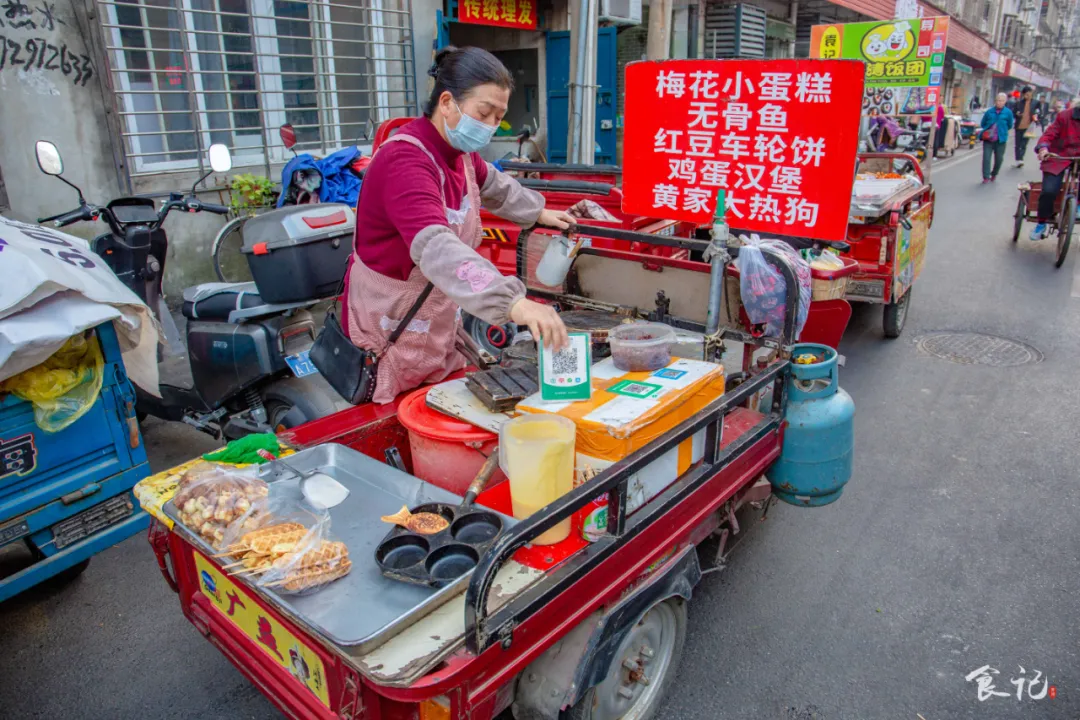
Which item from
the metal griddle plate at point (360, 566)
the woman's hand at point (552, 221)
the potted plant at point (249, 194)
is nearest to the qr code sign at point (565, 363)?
the metal griddle plate at point (360, 566)

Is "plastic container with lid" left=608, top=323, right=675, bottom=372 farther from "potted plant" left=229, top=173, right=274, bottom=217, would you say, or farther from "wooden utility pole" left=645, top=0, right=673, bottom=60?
"wooden utility pole" left=645, top=0, right=673, bottom=60

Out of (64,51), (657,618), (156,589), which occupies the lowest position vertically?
(156,589)

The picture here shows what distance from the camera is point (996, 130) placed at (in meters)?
15.2

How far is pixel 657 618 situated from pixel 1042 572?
2.11 meters

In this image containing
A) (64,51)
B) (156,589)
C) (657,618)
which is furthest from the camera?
(64,51)

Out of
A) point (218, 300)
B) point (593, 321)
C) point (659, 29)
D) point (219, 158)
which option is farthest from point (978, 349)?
point (659, 29)

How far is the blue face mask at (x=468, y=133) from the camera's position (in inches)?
94.3

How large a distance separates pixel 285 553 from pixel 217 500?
0.33 metres

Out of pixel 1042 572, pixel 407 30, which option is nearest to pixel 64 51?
pixel 407 30

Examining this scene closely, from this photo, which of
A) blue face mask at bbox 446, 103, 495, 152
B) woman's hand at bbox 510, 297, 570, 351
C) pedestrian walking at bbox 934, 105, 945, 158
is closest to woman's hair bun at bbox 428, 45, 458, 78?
blue face mask at bbox 446, 103, 495, 152

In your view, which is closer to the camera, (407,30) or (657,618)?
(657,618)

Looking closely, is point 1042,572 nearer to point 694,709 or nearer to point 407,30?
point 694,709

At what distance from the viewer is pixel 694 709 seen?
2.57 m

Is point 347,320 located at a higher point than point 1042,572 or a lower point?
higher
